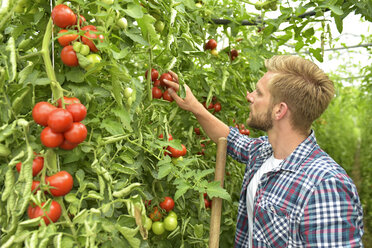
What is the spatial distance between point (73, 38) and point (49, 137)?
0.26 meters

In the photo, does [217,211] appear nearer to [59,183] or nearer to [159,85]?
[159,85]

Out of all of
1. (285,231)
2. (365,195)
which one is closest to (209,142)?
(285,231)

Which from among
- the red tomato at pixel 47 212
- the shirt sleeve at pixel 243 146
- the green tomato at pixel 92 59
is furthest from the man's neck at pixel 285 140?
the red tomato at pixel 47 212

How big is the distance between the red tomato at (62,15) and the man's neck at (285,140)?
2.86 ft

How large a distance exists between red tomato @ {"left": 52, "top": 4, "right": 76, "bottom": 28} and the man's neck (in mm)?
871

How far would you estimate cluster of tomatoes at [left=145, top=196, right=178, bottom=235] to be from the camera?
47.9 inches

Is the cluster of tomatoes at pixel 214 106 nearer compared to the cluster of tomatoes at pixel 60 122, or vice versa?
the cluster of tomatoes at pixel 60 122

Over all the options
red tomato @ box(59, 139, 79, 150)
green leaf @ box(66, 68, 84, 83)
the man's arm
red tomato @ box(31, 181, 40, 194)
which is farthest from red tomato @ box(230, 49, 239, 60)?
red tomato @ box(31, 181, 40, 194)

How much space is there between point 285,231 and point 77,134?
78 cm

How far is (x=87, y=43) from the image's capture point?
3.02ft

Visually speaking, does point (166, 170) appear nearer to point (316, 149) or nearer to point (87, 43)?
point (87, 43)

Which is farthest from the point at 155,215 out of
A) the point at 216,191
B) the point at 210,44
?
the point at 210,44

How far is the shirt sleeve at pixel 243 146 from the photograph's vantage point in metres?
1.61

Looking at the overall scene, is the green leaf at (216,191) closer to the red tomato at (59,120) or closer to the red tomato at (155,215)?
the red tomato at (155,215)
